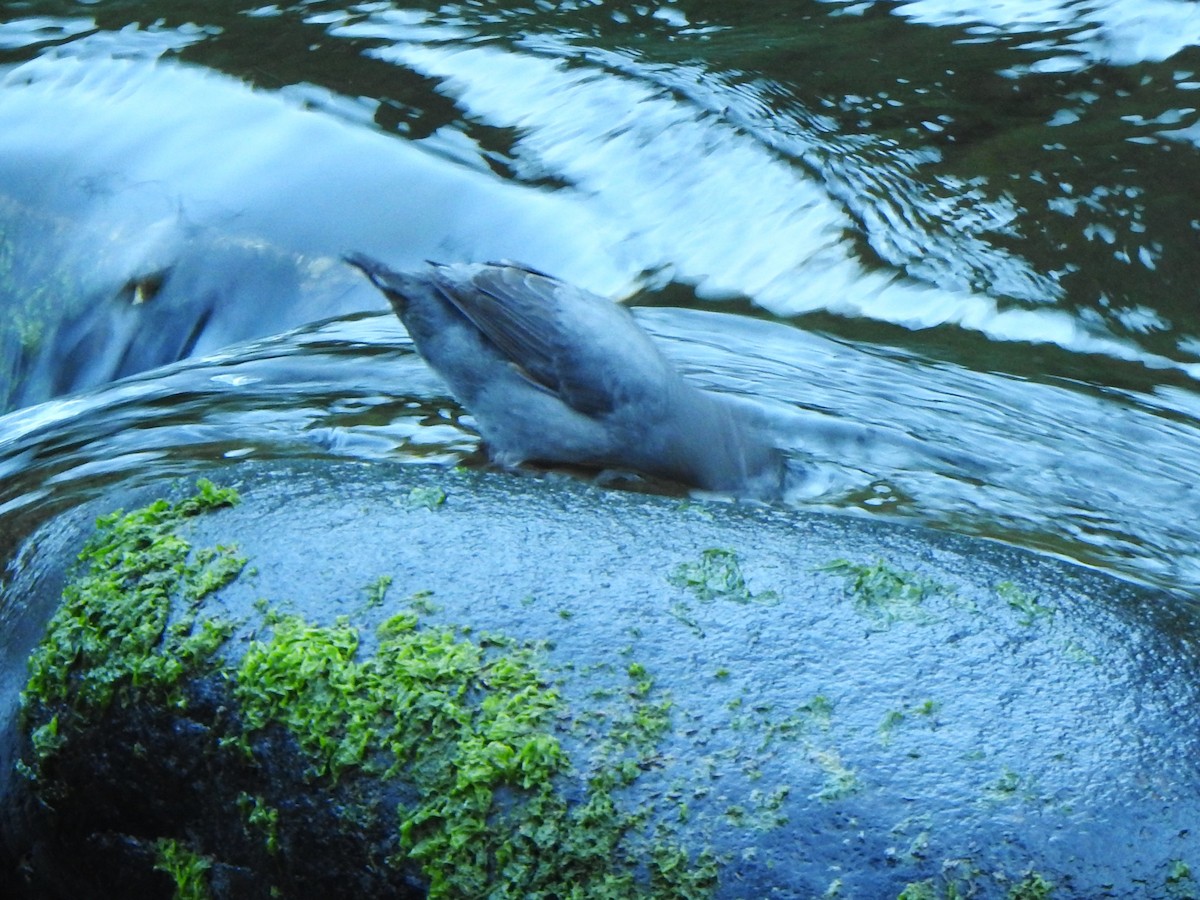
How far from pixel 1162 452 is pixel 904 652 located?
2366 mm

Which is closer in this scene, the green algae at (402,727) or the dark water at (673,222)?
the green algae at (402,727)

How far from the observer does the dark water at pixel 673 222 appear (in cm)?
420

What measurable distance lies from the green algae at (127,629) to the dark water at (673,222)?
2.83ft

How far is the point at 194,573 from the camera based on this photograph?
8.81 feet

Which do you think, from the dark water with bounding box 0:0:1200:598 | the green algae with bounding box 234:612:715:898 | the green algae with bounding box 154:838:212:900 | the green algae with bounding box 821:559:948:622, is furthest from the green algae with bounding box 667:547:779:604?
the dark water with bounding box 0:0:1200:598

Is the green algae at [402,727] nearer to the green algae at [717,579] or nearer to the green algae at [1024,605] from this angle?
the green algae at [717,579]

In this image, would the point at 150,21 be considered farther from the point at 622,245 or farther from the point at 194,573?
the point at 194,573

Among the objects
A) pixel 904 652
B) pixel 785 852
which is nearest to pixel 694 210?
pixel 904 652

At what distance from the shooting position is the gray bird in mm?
4031

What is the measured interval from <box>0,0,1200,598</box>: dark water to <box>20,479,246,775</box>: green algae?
86cm

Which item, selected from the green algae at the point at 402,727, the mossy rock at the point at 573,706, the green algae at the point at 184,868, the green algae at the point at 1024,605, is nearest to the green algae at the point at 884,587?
the mossy rock at the point at 573,706

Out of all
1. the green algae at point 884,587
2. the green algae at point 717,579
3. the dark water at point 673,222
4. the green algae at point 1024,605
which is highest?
the green algae at point 717,579

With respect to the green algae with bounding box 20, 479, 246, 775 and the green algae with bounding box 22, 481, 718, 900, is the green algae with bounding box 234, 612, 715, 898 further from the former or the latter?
the green algae with bounding box 20, 479, 246, 775

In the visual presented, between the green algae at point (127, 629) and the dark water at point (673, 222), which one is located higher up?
the green algae at point (127, 629)
